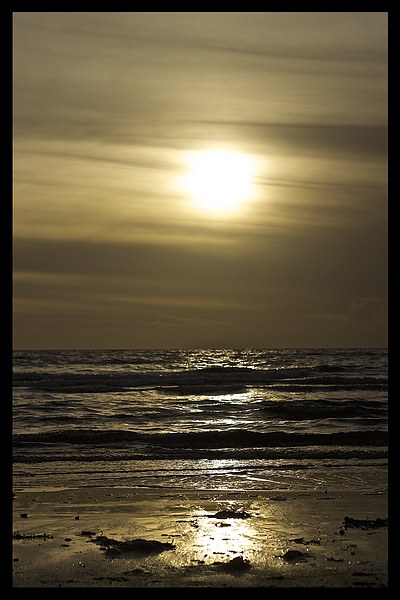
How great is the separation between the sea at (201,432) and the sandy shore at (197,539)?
3.07ft

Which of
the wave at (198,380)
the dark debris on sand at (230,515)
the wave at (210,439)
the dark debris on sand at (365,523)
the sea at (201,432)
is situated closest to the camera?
the dark debris on sand at (365,523)

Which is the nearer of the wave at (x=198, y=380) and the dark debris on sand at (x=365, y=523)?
the dark debris on sand at (x=365, y=523)

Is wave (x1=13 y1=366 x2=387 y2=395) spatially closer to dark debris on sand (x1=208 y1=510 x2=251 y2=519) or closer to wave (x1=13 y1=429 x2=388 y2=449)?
wave (x1=13 y1=429 x2=388 y2=449)

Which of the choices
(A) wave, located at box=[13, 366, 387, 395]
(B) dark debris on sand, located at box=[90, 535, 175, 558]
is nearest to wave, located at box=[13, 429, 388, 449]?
(B) dark debris on sand, located at box=[90, 535, 175, 558]

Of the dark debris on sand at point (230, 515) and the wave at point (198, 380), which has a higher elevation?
the dark debris on sand at point (230, 515)

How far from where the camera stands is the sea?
10.9 meters

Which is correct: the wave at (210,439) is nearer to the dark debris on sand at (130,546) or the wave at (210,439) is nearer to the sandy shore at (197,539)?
the sandy shore at (197,539)

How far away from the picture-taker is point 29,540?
22.9 ft

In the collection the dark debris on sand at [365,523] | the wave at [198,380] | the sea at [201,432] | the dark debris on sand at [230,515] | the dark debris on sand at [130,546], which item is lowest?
the wave at [198,380]

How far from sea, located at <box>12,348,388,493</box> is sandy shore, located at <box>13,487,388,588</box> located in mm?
937

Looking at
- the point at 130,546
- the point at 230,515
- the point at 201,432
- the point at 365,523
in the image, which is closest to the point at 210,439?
the point at 201,432

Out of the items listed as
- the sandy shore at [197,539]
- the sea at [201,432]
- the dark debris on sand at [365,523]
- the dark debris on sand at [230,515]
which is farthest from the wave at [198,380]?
the dark debris on sand at [365,523]

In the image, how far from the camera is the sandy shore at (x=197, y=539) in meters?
5.66

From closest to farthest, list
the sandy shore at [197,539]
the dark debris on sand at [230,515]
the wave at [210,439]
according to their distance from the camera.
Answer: the sandy shore at [197,539] → the dark debris on sand at [230,515] → the wave at [210,439]
